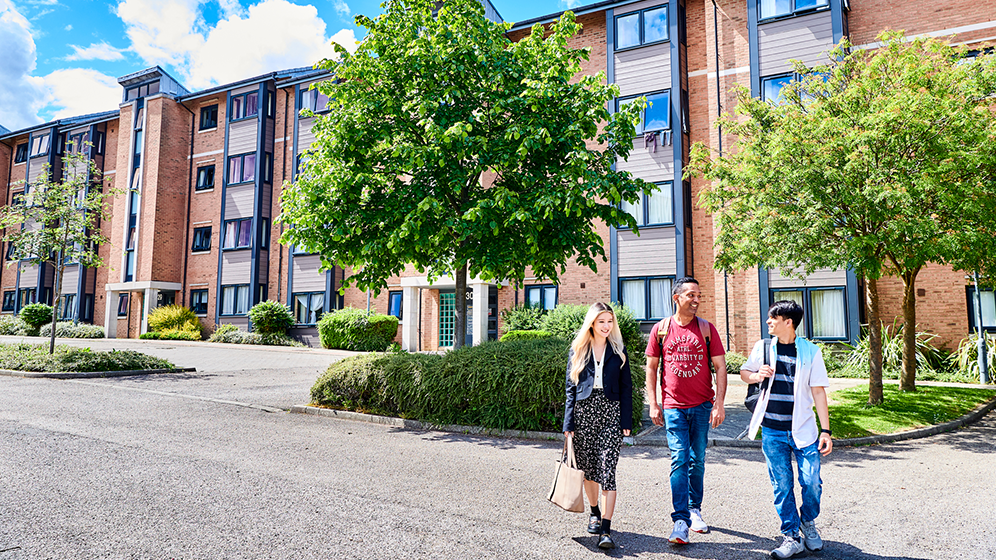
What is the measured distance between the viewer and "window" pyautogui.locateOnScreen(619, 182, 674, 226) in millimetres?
20062

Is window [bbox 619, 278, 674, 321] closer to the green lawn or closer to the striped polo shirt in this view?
the green lawn

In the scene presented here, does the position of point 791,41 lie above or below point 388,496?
above

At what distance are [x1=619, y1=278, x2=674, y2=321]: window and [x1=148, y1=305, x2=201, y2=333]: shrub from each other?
2084cm

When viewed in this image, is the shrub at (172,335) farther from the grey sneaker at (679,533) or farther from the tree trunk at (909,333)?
the grey sneaker at (679,533)

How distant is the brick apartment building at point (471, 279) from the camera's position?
17.9 m

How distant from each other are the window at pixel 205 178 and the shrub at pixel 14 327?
40.5ft

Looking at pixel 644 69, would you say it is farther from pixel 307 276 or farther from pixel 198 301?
pixel 198 301

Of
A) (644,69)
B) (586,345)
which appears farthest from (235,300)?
(586,345)

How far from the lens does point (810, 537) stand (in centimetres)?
403

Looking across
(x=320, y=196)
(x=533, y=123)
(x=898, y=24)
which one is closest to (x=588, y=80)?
(x=533, y=123)

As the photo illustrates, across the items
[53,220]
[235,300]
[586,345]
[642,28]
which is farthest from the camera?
[235,300]

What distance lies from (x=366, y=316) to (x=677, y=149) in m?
13.6

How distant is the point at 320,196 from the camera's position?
947 cm

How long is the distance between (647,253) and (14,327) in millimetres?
33995
